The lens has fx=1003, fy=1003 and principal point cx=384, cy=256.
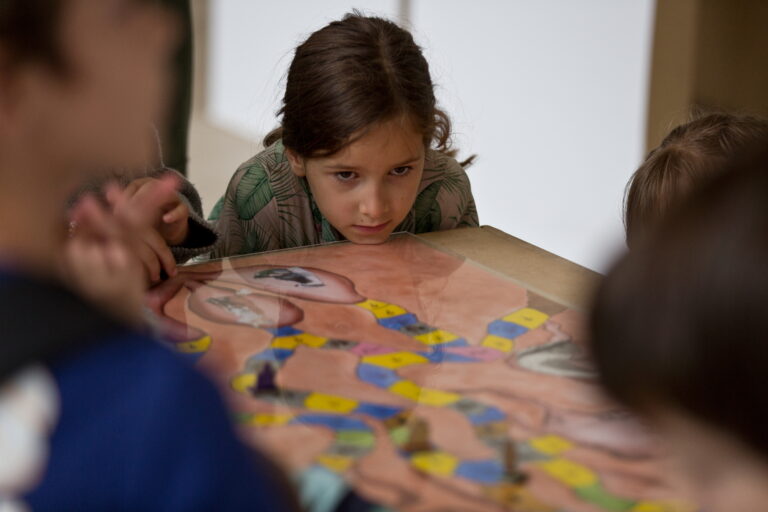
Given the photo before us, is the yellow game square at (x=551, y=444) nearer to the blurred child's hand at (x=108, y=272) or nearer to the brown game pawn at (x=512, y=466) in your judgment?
the brown game pawn at (x=512, y=466)

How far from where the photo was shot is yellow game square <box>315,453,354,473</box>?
0.79 meters

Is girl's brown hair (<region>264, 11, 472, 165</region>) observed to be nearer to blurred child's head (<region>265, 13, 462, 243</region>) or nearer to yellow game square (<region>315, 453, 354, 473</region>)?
blurred child's head (<region>265, 13, 462, 243</region>)

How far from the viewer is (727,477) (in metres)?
0.53

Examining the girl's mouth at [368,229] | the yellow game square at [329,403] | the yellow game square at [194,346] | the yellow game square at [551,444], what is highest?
the girl's mouth at [368,229]

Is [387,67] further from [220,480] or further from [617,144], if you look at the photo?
[617,144]

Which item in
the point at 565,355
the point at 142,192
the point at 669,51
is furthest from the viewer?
the point at 669,51

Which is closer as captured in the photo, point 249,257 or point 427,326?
point 427,326

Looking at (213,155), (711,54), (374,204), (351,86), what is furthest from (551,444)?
(213,155)

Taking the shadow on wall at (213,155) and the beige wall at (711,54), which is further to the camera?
the shadow on wall at (213,155)

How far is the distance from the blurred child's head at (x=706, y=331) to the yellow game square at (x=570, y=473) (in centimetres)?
22

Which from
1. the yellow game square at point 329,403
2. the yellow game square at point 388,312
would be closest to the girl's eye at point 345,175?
the yellow game square at point 388,312

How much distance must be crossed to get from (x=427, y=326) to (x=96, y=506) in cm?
63

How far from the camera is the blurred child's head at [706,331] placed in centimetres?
48

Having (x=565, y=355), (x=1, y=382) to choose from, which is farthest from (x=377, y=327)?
(x=1, y=382)
